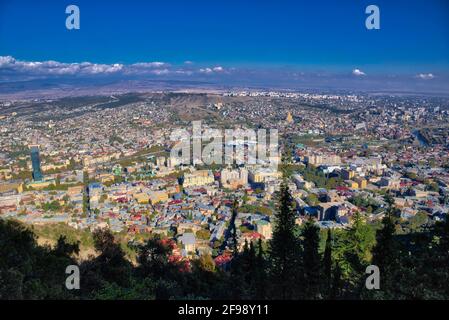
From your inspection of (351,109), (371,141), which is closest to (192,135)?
(371,141)

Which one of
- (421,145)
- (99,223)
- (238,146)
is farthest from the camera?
(421,145)

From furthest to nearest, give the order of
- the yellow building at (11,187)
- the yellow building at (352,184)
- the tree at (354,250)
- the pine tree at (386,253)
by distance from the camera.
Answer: the yellow building at (352,184) → the yellow building at (11,187) → the tree at (354,250) → the pine tree at (386,253)

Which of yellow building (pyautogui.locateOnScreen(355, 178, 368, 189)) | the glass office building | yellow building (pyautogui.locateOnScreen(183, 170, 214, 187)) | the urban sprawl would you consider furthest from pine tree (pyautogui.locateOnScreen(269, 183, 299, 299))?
the glass office building

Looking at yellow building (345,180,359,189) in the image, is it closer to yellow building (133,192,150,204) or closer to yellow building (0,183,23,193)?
yellow building (133,192,150,204)

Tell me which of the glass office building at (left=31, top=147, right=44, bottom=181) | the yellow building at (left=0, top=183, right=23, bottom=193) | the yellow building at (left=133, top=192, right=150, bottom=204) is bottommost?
the yellow building at (left=133, top=192, right=150, bottom=204)

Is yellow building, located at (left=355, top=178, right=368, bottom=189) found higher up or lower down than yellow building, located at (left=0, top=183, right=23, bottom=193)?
lower down

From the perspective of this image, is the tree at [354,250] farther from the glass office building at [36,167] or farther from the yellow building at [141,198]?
the glass office building at [36,167]

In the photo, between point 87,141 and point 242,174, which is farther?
point 87,141

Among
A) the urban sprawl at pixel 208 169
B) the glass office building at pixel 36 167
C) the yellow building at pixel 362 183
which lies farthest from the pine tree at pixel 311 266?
the glass office building at pixel 36 167
